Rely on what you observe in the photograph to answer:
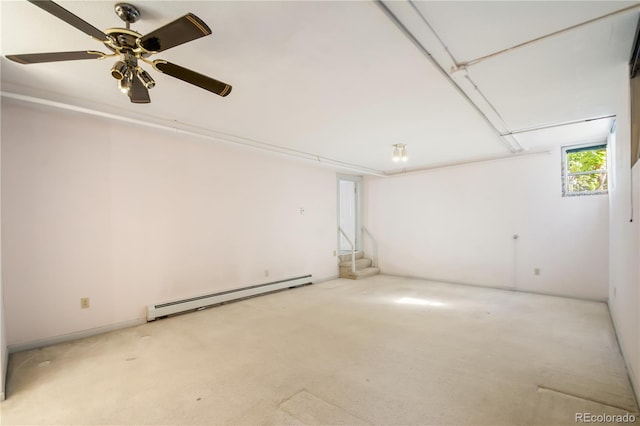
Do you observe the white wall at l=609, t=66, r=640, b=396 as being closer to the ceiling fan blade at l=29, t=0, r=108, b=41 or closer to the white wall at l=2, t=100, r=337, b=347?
the ceiling fan blade at l=29, t=0, r=108, b=41

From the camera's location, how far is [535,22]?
6.10 feet

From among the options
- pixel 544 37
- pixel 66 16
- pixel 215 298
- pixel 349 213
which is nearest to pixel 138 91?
pixel 66 16

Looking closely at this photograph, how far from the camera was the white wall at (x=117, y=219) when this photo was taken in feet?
10.1

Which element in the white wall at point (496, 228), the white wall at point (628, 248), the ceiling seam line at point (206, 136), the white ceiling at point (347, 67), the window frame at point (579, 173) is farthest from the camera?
the white wall at point (496, 228)

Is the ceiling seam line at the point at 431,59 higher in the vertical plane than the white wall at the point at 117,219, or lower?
higher

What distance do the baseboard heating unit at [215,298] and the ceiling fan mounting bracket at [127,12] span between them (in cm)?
336

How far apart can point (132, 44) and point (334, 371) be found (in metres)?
2.73

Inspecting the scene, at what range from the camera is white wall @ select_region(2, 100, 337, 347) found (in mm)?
3080

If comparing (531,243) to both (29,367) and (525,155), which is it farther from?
(29,367)

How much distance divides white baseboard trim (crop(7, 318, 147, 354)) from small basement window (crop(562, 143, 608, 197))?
672 cm

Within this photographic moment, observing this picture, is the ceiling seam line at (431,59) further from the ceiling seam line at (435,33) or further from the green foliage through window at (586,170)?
the green foliage through window at (586,170)

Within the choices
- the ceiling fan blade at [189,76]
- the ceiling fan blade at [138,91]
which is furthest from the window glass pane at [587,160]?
the ceiling fan blade at [138,91]

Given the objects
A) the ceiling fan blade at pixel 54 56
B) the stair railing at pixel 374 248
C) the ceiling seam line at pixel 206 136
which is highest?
A: the ceiling seam line at pixel 206 136

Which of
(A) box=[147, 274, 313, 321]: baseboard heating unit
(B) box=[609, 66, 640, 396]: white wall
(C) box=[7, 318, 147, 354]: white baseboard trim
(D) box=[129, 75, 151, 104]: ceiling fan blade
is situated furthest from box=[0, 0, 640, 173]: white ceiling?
(C) box=[7, 318, 147, 354]: white baseboard trim
